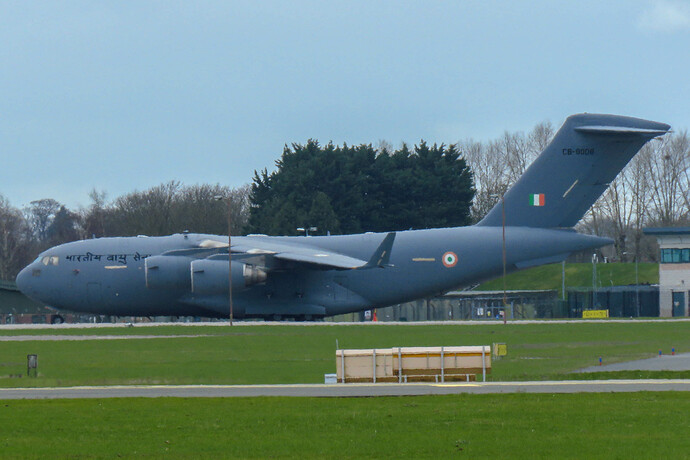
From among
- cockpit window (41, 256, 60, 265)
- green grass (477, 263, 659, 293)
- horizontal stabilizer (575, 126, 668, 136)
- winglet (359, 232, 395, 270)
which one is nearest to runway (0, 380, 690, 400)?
winglet (359, 232, 395, 270)

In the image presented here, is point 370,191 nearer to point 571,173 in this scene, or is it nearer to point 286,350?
point 571,173

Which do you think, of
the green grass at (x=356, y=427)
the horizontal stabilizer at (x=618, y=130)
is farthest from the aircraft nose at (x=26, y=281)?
the green grass at (x=356, y=427)

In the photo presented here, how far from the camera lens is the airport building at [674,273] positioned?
82625 mm

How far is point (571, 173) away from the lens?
5559 cm

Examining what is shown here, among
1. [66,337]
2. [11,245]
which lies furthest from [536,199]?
[11,245]

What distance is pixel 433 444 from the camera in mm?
15500

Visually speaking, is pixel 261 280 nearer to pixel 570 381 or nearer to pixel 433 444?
pixel 570 381

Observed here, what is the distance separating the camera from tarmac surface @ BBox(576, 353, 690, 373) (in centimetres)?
2792

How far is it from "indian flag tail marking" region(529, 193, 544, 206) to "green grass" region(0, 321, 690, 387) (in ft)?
21.0

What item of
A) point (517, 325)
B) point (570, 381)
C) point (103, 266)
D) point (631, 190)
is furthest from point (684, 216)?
point (570, 381)

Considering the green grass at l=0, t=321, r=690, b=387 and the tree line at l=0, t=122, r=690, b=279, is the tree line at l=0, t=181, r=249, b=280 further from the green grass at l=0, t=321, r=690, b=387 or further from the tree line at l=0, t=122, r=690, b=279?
the green grass at l=0, t=321, r=690, b=387

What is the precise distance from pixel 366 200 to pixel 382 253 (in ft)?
168

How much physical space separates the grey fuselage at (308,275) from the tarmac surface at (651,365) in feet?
76.3

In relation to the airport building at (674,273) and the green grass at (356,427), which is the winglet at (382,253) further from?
the airport building at (674,273)
